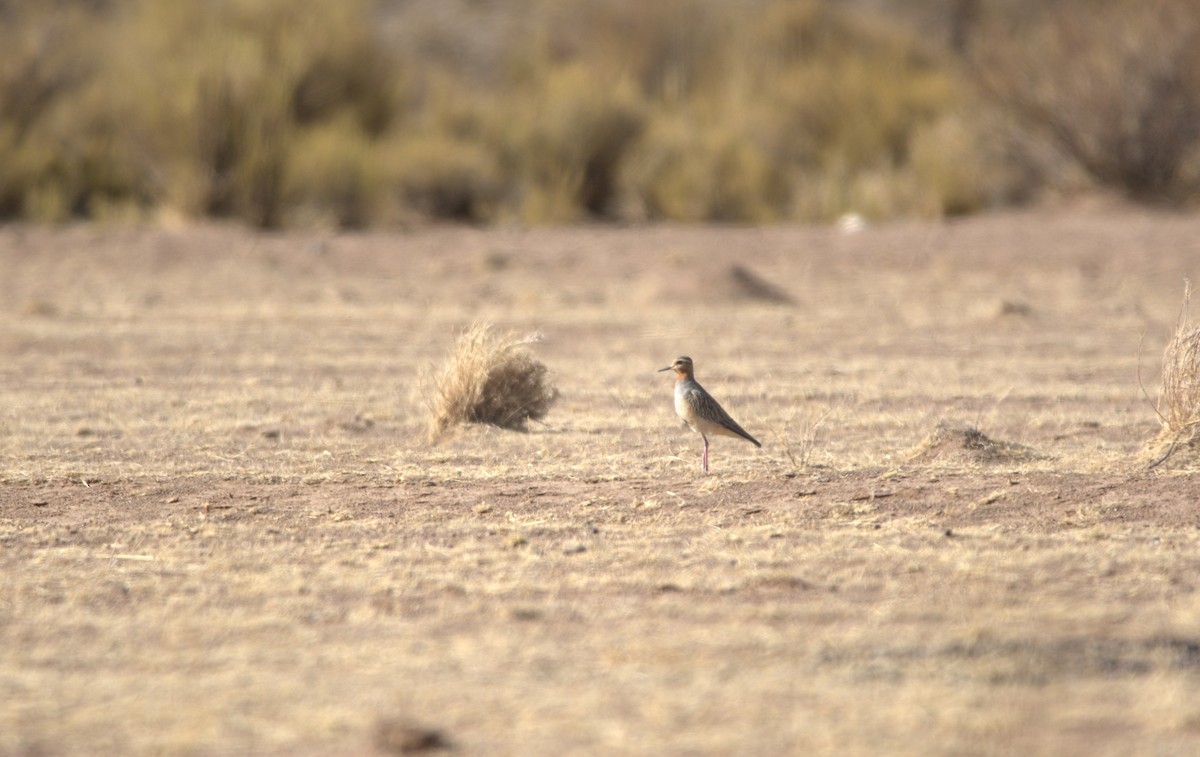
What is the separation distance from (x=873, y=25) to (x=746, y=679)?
27.2 metres

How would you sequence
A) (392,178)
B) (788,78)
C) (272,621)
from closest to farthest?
(272,621) → (392,178) → (788,78)

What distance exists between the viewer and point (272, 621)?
5332 millimetres

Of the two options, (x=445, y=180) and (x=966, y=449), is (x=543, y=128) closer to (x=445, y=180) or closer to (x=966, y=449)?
(x=445, y=180)

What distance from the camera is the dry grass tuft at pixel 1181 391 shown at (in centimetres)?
777

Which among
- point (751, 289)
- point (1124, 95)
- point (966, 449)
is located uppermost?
point (1124, 95)

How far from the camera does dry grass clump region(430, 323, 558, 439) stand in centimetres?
881

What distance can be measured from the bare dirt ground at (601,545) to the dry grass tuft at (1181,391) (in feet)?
0.40

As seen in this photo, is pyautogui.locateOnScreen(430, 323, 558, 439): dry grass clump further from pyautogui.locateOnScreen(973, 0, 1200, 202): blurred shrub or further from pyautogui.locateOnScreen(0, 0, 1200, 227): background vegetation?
pyautogui.locateOnScreen(973, 0, 1200, 202): blurred shrub

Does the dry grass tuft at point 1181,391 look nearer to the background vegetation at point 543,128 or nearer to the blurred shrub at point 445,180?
the background vegetation at point 543,128

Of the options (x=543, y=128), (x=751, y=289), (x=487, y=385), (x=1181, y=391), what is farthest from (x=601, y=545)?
(x=543, y=128)

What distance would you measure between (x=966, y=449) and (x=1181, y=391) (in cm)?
113

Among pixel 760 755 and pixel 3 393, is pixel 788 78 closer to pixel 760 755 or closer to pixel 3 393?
pixel 3 393

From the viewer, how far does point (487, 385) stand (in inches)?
351

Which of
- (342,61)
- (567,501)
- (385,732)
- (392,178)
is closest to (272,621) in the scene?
(385,732)
